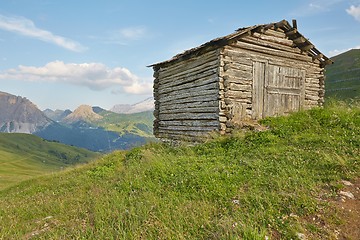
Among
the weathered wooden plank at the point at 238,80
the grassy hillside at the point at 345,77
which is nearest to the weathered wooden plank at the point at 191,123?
the weathered wooden plank at the point at 238,80

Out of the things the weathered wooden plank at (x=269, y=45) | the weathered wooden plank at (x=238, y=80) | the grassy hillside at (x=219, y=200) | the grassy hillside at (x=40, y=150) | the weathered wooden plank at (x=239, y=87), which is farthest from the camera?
the grassy hillside at (x=40, y=150)

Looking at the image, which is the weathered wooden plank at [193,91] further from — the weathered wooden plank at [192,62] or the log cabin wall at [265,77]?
the weathered wooden plank at [192,62]

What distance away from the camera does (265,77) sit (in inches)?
568

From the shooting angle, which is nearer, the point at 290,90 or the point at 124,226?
the point at 124,226

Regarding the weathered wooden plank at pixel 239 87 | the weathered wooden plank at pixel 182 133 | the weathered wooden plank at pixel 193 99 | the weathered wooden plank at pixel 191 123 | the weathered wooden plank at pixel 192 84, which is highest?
the weathered wooden plank at pixel 192 84

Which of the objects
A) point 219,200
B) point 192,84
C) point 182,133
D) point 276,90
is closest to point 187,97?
point 192,84

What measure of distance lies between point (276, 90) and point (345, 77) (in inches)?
3919

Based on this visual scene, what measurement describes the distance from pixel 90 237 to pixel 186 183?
8.66 feet

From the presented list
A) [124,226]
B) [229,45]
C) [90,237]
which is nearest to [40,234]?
[90,237]

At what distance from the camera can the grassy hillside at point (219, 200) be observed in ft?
14.3

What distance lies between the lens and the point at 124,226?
4.95 m

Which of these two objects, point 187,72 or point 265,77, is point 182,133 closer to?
point 187,72

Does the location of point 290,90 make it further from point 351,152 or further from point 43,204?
point 43,204

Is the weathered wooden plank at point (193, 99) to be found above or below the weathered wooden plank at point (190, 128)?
above
